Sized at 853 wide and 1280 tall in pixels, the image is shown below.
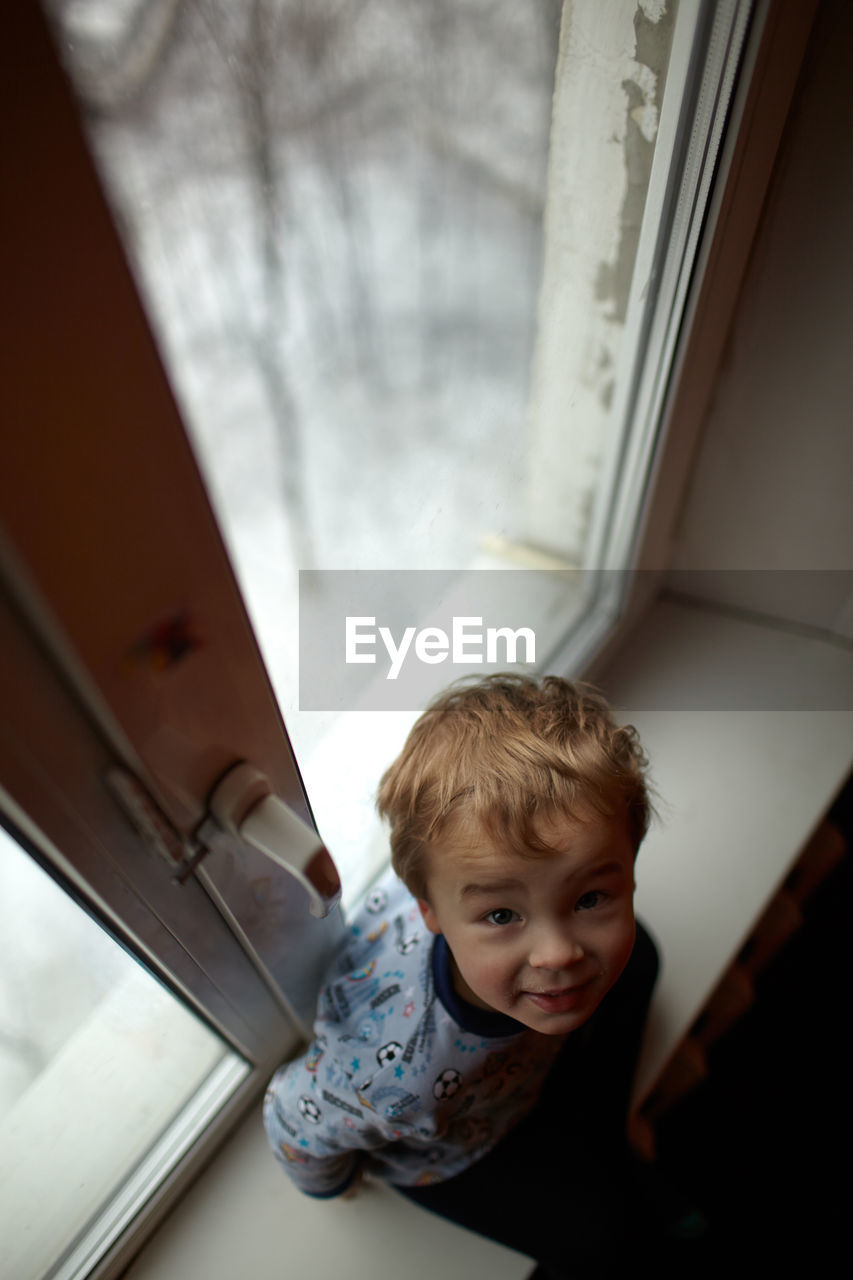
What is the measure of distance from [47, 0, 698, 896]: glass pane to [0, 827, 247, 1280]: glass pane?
194 millimetres

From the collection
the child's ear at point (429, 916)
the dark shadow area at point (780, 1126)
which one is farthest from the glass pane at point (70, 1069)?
the dark shadow area at point (780, 1126)

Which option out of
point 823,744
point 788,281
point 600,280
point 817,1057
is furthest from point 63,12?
point 817,1057

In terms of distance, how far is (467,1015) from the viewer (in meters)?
0.55

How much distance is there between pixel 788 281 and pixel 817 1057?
3.26ft

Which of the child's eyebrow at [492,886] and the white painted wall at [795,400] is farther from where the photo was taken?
the white painted wall at [795,400]

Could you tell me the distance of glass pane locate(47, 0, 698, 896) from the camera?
1.20ft

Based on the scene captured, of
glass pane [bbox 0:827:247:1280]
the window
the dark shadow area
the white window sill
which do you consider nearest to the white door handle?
the window

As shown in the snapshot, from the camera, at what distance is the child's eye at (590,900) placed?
468mm

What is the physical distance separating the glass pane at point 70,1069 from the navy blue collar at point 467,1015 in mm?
195

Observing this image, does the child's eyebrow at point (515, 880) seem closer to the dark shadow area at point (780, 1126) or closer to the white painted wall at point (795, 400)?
the white painted wall at point (795, 400)

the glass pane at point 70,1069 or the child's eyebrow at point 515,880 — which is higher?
the child's eyebrow at point 515,880

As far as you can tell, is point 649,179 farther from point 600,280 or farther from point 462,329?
point 462,329

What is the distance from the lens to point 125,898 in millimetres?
413

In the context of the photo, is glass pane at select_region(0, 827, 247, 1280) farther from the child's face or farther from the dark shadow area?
the dark shadow area
